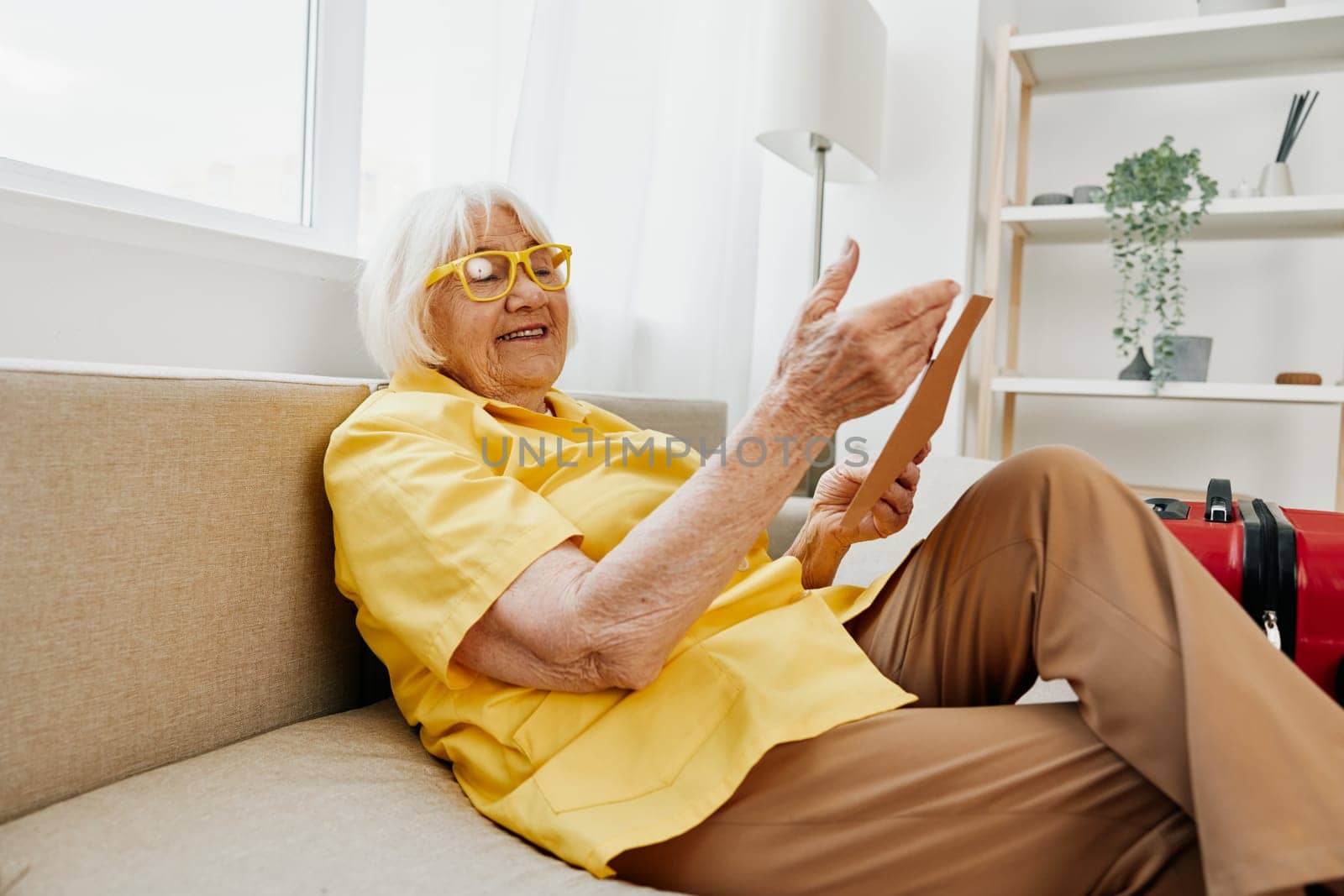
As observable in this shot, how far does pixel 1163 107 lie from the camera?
298cm

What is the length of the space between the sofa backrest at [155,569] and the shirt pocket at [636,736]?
35 centimetres

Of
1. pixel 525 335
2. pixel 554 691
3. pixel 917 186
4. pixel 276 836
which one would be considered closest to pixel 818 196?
pixel 917 186

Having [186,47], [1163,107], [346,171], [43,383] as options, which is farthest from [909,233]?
[43,383]

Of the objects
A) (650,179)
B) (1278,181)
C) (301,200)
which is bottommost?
(301,200)

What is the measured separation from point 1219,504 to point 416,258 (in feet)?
3.69

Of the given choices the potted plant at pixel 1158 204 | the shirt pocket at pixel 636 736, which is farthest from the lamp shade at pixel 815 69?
the shirt pocket at pixel 636 736

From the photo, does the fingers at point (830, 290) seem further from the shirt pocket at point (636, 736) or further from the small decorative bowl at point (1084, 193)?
the small decorative bowl at point (1084, 193)

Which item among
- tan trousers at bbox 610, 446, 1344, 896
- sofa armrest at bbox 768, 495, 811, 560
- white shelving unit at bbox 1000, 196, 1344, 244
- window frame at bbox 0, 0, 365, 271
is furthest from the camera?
white shelving unit at bbox 1000, 196, 1344, 244

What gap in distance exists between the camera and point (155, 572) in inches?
38.6

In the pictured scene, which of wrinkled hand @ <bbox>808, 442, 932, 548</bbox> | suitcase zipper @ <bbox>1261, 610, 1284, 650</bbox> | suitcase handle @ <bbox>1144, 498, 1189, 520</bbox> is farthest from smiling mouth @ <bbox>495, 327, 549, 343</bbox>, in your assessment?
suitcase zipper @ <bbox>1261, 610, 1284, 650</bbox>

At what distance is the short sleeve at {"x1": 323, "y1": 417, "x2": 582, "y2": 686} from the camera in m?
0.95

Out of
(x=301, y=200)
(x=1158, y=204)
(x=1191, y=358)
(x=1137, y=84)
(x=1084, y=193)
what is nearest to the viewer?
(x=301, y=200)

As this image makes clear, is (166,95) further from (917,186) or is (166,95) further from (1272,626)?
(917,186)

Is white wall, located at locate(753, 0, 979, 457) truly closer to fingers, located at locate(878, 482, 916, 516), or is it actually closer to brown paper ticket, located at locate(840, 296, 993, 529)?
fingers, located at locate(878, 482, 916, 516)
